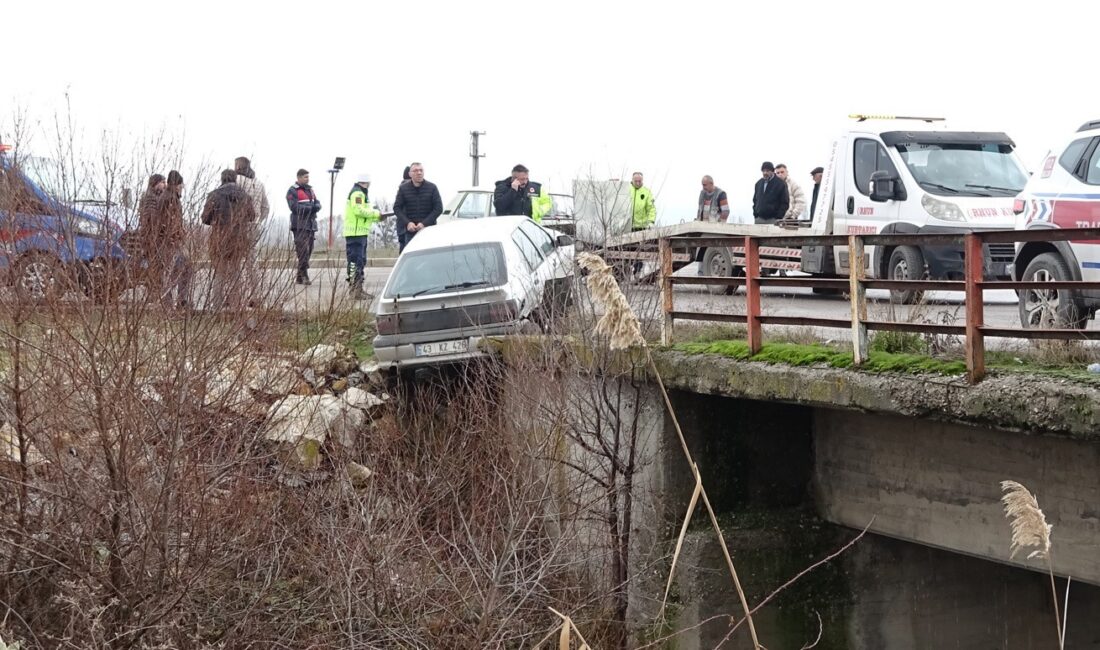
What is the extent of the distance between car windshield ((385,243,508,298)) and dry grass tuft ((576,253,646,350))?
818 cm

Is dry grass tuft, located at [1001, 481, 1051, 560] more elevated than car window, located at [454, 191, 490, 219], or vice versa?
car window, located at [454, 191, 490, 219]

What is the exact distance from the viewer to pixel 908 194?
1288cm

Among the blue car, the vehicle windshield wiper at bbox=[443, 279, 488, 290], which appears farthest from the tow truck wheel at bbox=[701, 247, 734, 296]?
the blue car

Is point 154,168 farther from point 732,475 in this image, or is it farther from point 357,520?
point 732,475

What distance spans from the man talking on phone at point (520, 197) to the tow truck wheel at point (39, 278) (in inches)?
282

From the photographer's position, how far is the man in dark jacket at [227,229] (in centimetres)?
1105

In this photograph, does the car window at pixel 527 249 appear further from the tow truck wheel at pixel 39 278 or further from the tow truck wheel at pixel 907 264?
the tow truck wheel at pixel 39 278

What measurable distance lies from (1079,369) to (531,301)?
19.5ft

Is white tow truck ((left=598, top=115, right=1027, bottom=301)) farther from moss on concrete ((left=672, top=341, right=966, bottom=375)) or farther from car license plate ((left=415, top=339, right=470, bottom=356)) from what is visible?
car license plate ((left=415, top=339, right=470, bottom=356))

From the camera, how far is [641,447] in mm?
11094

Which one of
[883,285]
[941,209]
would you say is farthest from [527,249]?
[883,285]

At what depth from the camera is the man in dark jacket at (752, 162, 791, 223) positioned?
1725 centimetres

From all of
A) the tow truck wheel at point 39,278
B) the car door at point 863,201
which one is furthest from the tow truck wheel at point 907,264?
the tow truck wheel at point 39,278

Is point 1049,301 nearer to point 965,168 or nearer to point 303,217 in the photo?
point 965,168
